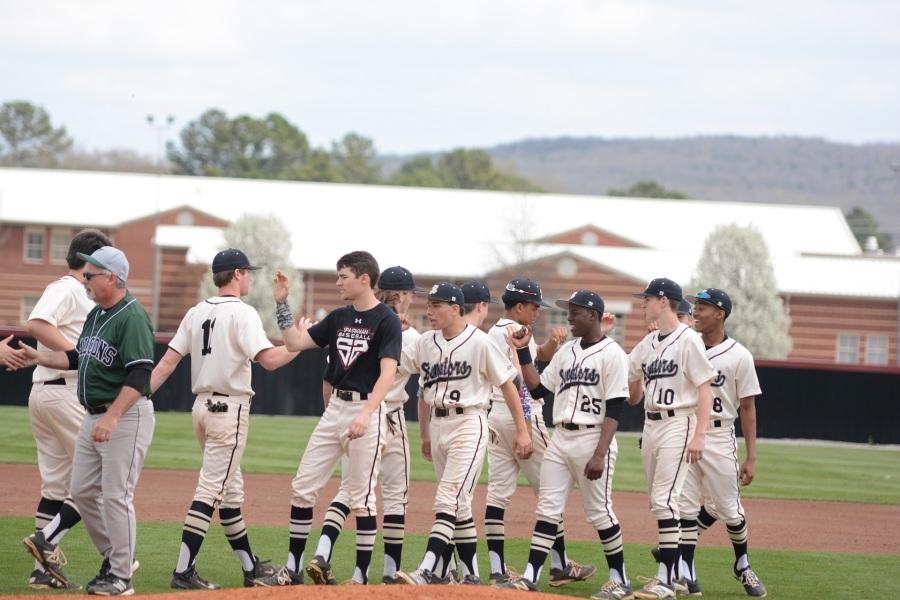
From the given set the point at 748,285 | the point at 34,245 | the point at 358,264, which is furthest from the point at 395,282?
the point at 34,245

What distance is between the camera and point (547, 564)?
32.8 feet

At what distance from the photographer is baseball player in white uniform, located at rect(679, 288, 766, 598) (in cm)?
909

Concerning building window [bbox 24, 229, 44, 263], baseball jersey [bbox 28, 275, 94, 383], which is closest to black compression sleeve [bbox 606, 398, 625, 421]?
baseball jersey [bbox 28, 275, 94, 383]

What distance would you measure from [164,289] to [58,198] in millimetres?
10695

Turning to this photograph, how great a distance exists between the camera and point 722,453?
30.0 feet

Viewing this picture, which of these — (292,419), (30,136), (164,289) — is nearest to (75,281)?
(292,419)

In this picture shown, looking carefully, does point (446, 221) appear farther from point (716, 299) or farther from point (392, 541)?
point (392, 541)

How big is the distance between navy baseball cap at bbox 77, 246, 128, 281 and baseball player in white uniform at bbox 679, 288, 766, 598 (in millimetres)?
4331

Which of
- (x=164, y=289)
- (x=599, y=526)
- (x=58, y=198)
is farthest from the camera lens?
(x=58, y=198)

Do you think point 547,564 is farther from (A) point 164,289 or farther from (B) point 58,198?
(B) point 58,198

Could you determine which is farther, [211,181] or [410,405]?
Answer: [211,181]

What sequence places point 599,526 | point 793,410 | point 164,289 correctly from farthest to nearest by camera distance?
point 164,289, point 793,410, point 599,526

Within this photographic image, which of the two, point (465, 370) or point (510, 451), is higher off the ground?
point (465, 370)

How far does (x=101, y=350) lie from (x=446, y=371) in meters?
2.35
